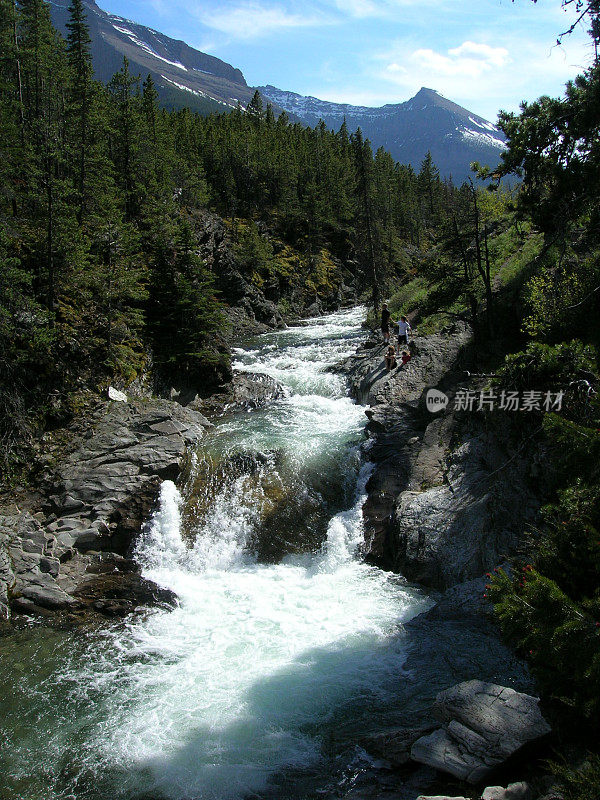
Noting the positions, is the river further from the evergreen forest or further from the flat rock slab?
the evergreen forest

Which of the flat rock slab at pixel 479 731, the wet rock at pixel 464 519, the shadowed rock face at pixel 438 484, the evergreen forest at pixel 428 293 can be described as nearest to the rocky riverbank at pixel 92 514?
the evergreen forest at pixel 428 293

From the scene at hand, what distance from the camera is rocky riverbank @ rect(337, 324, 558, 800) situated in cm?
545

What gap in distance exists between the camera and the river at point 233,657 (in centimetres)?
693

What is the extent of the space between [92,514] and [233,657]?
6.34 meters

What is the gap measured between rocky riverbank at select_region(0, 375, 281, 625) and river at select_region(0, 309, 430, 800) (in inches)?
24.2

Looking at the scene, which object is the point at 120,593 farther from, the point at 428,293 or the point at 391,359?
the point at 428,293

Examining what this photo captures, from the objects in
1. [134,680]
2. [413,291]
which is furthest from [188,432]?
[413,291]

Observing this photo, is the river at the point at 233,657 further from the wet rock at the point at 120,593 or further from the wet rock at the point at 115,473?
the wet rock at the point at 115,473

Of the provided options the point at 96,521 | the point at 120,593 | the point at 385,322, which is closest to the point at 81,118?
the point at 385,322

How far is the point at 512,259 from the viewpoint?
60.7 ft

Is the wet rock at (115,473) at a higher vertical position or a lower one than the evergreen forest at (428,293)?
lower

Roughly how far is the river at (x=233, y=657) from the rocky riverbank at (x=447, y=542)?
0.57 m

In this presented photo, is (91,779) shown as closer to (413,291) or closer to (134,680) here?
(134,680)

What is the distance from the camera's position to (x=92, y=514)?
1342cm
